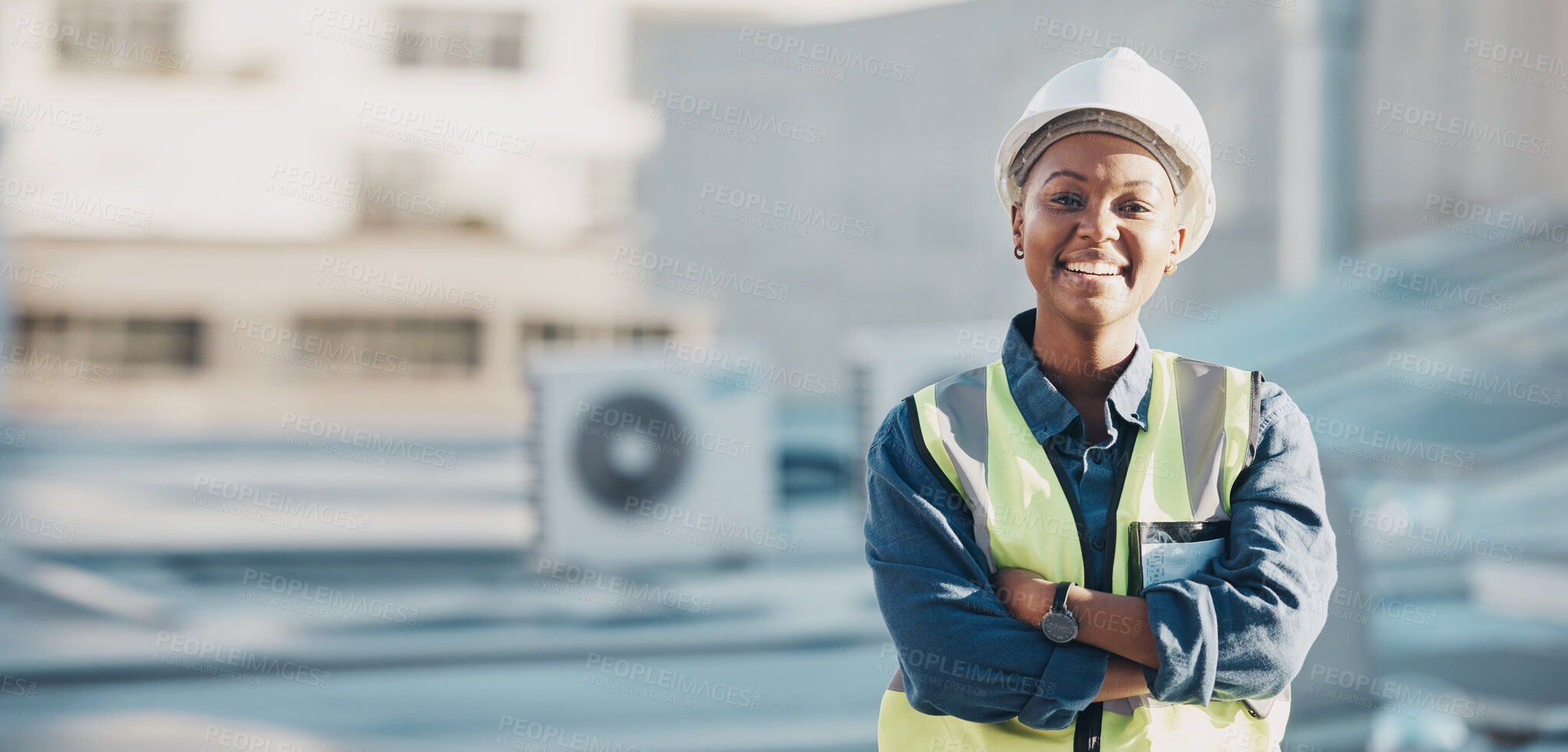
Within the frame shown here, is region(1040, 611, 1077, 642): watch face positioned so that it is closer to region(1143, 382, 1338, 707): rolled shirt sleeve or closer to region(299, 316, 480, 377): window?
region(1143, 382, 1338, 707): rolled shirt sleeve

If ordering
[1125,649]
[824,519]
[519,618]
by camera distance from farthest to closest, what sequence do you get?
1. [824,519]
2. [519,618]
3. [1125,649]

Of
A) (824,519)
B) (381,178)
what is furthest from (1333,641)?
(381,178)

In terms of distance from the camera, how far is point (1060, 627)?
1.06 meters

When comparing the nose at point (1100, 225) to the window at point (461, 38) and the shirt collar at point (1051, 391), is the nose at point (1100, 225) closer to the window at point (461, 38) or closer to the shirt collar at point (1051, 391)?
the shirt collar at point (1051, 391)

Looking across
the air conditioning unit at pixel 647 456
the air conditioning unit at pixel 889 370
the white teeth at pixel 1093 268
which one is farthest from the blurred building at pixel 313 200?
the white teeth at pixel 1093 268

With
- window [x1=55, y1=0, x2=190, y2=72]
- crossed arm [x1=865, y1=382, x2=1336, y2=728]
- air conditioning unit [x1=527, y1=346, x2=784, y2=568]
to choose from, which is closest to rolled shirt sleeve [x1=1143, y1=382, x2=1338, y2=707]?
crossed arm [x1=865, y1=382, x2=1336, y2=728]

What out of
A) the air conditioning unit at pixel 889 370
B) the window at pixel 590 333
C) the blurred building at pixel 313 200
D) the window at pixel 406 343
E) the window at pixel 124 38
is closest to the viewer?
the air conditioning unit at pixel 889 370

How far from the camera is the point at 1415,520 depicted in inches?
245

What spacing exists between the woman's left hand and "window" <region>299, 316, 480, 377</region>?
56.6ft

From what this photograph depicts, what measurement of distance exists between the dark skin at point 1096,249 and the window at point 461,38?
18.2 metres

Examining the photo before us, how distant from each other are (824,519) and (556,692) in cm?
464

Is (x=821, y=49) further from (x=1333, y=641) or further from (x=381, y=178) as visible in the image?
(x=1333, y=641)

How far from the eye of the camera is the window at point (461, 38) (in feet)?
59.0

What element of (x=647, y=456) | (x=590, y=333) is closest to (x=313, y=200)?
(x=590, y=333)
